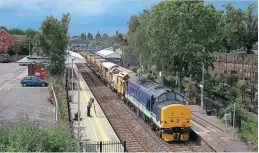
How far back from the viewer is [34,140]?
510 inches

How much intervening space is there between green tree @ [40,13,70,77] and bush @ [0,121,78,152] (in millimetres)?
21207

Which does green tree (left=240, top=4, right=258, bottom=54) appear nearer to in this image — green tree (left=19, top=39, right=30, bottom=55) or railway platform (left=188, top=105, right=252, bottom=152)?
railway platform (left=188, top=105, right=252, bottom=152)

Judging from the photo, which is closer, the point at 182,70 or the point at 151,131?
the point at 151,131

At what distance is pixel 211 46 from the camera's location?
36.7 meters

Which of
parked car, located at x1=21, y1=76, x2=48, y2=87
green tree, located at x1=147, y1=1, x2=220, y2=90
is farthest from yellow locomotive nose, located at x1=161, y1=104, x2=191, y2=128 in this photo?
parked car, located at x1=21, y1=76, x2=48, y2=87

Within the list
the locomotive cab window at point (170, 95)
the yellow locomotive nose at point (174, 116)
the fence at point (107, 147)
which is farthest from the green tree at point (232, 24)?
the fence at point (107, 147)

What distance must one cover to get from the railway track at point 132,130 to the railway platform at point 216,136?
3.01ft

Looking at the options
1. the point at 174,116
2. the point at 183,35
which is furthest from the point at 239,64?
the point at 174,116

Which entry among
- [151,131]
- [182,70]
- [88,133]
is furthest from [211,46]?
[88,133]

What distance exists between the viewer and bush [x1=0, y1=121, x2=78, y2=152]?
12656 mm

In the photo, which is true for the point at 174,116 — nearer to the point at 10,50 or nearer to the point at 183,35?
the point at 183,35

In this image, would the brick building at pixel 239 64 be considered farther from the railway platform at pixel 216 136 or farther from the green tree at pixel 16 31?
the green tree at pixel 16 31

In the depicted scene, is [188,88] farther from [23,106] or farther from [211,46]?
[23,106]

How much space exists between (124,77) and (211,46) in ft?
29.6
